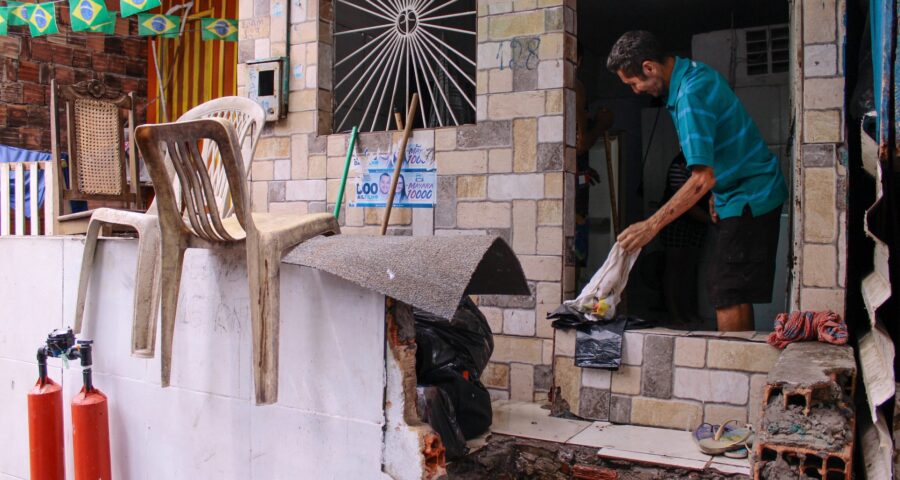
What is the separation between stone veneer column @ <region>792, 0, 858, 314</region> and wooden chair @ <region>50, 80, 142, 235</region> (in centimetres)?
468

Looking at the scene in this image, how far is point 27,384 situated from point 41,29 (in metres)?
4.39

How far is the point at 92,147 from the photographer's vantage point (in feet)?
20.0

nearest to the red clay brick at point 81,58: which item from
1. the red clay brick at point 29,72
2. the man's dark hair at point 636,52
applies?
the red clay brick at point 29,72

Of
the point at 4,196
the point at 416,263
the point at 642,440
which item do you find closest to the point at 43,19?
the point at 4,196

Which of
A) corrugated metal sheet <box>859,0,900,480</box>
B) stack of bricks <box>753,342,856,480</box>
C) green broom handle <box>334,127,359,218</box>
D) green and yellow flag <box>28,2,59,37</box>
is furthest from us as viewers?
green and yellow flag <box>28,2,59,37</box>

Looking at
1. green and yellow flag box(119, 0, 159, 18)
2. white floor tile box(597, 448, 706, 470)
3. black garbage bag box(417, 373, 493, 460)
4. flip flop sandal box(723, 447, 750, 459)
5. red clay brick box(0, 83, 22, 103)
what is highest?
green and yellow flag box(119, 0, 159, 18)

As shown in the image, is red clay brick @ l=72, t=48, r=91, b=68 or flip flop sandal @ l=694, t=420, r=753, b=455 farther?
red clay brick @ l=72, t=48, r=91, b=68

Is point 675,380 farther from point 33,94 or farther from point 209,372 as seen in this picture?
point 33,94

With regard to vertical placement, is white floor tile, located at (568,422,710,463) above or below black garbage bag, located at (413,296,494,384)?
below

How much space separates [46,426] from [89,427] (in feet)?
1.22

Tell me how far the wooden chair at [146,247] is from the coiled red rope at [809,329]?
291cm

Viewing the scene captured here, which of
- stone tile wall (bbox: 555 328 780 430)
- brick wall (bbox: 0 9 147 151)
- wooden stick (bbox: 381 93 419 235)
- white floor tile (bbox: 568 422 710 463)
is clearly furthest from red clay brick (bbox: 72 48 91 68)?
white floor tile (bbox: 568 422 710 463)

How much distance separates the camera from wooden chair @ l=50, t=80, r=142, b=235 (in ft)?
19.3

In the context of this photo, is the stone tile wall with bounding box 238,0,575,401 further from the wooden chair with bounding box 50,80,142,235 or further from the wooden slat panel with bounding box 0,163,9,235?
the wooden slat panel with bounding box 0,163,9,235
